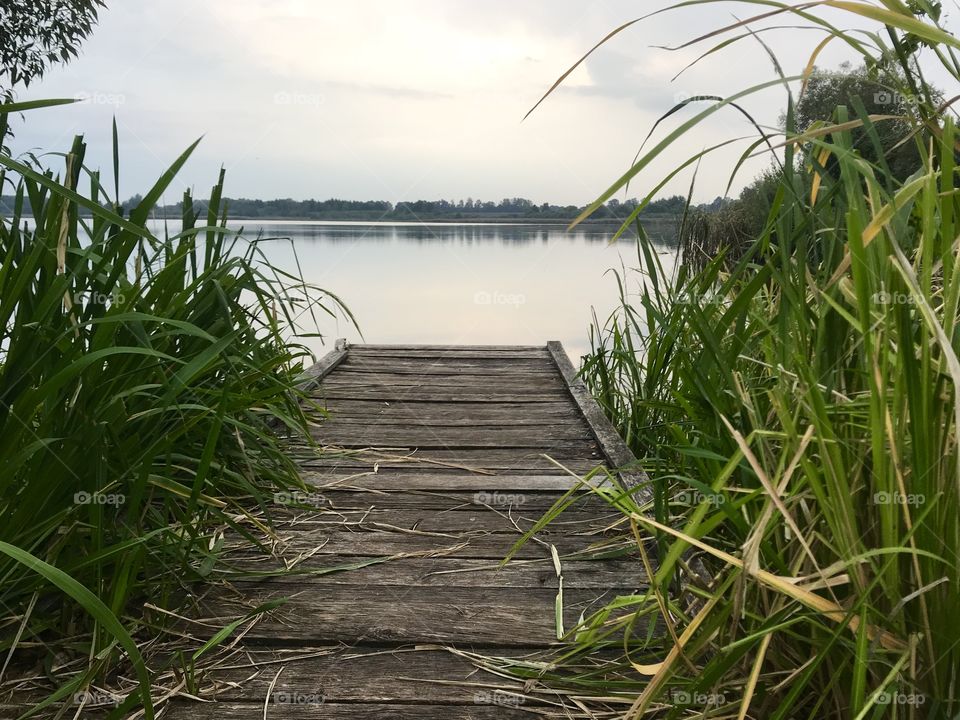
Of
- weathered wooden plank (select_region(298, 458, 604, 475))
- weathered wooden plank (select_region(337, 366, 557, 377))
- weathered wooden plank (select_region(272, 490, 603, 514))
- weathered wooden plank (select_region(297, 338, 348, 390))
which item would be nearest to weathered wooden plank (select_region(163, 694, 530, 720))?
weathered wooden plank (select_region(272, 490, 603, 514))

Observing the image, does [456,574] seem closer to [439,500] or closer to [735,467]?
[439,500]

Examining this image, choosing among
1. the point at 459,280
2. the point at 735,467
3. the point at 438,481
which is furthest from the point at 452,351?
the point at 459,280

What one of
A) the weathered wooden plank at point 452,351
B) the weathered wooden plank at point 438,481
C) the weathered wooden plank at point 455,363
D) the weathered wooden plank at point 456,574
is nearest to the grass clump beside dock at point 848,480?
the weathered wooden plank at point 456,574

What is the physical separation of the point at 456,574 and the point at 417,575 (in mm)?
99

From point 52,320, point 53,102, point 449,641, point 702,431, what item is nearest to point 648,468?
point 702,431

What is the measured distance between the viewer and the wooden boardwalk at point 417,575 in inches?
56.5

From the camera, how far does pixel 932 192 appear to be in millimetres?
1027

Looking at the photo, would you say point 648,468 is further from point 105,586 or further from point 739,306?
point 105,586

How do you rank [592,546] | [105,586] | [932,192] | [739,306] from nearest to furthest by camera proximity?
[932,192], [739,306], [105,586], [592,546]

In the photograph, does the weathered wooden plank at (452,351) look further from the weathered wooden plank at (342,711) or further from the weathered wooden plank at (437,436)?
the weathered wooden plank at (342,711)

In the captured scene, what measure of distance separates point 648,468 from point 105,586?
5.62 ft

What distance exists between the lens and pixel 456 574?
1.94m

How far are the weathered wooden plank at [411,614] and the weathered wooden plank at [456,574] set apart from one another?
0.09 ft

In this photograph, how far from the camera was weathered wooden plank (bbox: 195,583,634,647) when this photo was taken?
5.32 feet
